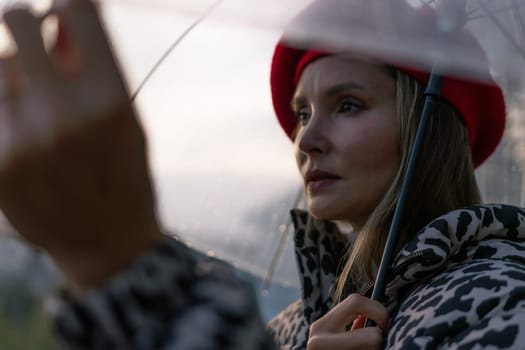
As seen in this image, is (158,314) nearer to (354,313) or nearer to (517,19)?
(354,313)

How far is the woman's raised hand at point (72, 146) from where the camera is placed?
18.3 inches

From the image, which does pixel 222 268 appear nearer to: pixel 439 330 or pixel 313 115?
pixel 439 330

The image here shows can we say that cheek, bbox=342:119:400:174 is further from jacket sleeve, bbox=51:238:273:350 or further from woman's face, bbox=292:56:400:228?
jacket sleeve, bbox=51:238:273:350

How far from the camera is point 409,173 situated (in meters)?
1.68

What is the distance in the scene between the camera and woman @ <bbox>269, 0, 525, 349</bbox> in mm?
1297

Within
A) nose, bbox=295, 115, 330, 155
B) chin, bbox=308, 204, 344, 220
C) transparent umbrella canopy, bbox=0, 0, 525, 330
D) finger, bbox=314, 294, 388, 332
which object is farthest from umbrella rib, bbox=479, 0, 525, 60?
finger, bbox=314, 294, 388, 332

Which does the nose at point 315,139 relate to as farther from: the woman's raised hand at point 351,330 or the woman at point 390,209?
the woman's raised hand at point 351,330

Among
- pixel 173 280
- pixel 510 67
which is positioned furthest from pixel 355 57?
pixel 173 280

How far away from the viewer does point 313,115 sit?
1839 mm

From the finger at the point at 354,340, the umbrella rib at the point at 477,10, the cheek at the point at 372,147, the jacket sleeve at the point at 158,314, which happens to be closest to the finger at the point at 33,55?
the jacket sleeve at the point at 158,314

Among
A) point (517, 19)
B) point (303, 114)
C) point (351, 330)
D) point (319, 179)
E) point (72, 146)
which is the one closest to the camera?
point (72, 146)

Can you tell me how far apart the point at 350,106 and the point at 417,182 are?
0.87ft

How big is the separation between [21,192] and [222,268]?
0.60 feet

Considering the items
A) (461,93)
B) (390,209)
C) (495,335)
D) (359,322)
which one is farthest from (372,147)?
(495,335)
